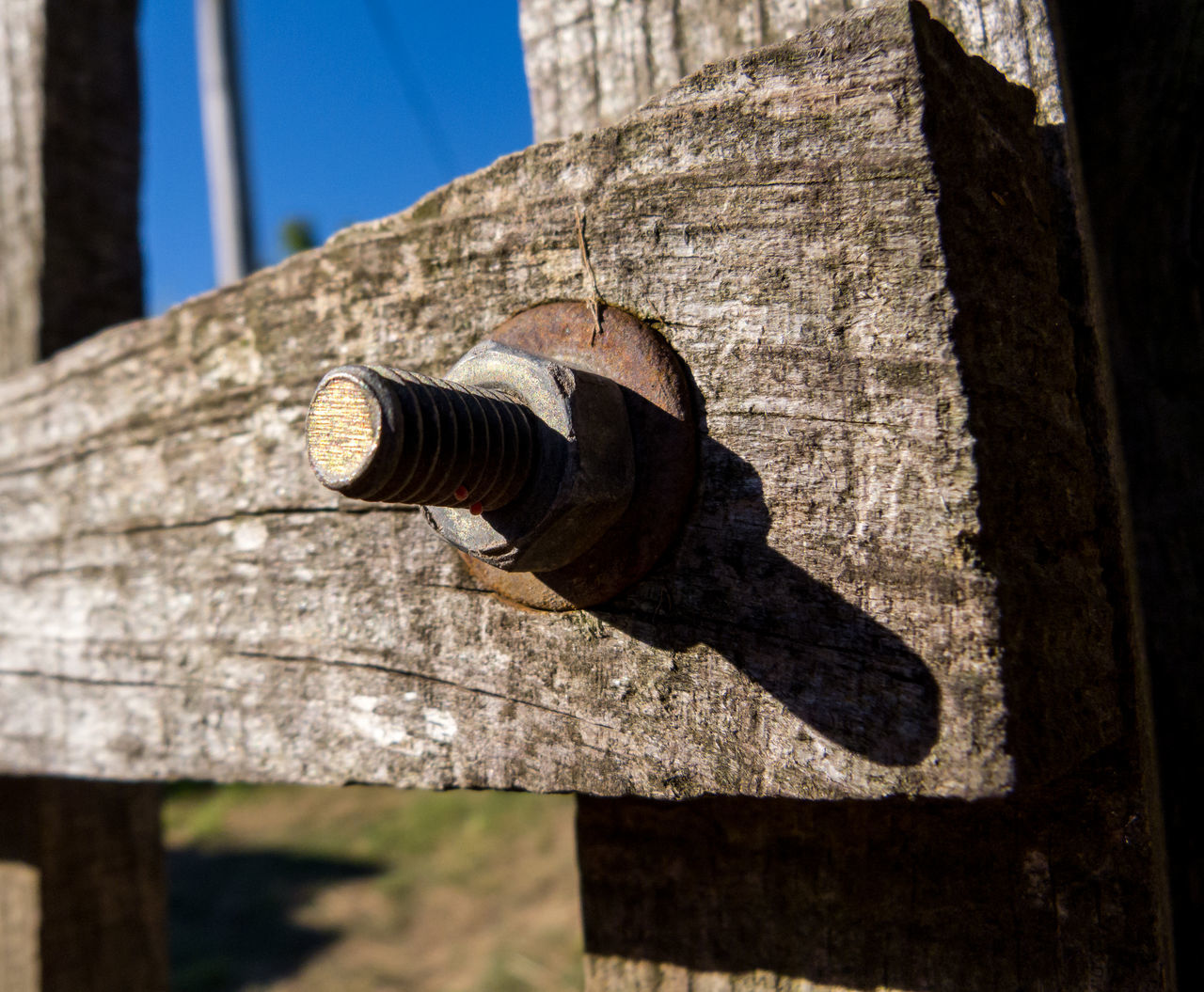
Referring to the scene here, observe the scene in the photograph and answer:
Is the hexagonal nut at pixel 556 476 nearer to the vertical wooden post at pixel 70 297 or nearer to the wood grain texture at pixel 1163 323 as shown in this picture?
the wood grain texture at pixel 1163 323

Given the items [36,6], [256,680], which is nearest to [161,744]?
[256,680]

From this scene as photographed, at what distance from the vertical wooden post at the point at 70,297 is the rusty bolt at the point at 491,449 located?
122cm

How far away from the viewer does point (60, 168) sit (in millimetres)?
1614

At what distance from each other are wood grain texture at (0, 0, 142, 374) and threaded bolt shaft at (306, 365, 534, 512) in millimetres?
1254

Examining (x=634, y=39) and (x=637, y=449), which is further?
(x=634, y=39)

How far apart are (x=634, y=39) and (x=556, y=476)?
2.06 feet

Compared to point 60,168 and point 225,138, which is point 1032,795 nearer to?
point 60,168

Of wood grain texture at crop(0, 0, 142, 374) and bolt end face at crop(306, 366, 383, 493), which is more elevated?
wood grain texture at crop(0, 0, 142, 374)

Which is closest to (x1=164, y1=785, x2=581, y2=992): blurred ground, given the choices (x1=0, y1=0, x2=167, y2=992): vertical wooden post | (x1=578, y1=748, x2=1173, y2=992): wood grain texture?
(x1=0, y1=0, x2=167, y2=992): vertical wooden post

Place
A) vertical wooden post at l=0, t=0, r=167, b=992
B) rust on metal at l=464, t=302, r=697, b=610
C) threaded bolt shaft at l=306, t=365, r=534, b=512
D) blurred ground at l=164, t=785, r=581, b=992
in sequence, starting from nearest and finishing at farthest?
threaded bolt shaft at l=306, t=365, r=534, b=512, rust on metal at l=464, t=302, r=697, b=610, vertical wooden post at l=0, t=0, r=167, b=992, blurred ground at l=164, t=785, r=581, b=992

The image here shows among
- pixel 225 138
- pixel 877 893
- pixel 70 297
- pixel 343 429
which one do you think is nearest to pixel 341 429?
pixel 343 429

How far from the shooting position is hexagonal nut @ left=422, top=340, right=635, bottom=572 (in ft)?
2.25

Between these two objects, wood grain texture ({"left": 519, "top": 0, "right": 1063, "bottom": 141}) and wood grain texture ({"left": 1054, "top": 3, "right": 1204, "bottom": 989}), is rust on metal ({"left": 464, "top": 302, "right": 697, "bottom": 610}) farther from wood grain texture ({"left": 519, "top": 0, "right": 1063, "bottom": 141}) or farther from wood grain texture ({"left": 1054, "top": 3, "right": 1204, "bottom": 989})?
wood grain texture ({"left": 1054, "top": 3, "right": 1204, "bottom": 989})

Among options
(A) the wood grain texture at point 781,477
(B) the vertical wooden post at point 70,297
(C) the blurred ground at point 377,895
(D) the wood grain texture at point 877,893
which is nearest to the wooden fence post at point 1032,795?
(D) the wood grain texture at point 877,893
